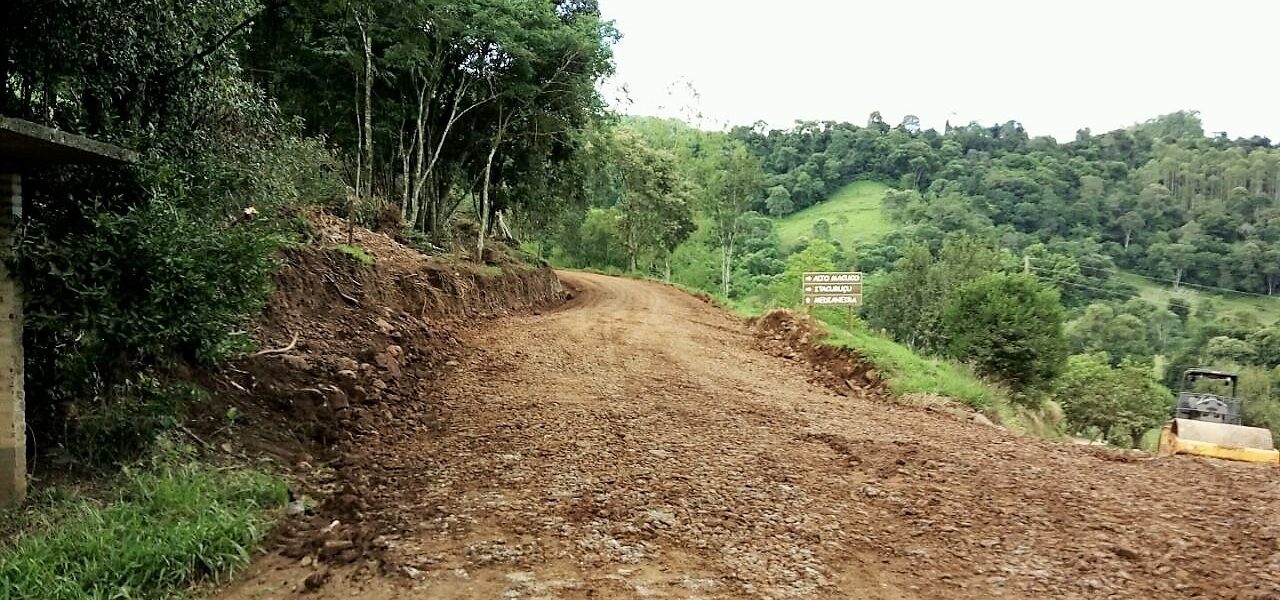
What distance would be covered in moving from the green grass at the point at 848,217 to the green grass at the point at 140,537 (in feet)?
208

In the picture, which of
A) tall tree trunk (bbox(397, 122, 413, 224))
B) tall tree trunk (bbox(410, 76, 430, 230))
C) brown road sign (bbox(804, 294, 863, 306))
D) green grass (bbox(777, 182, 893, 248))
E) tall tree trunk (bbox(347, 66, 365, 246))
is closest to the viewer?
tall tree trunk (bbox(347, 66, 365, 246))

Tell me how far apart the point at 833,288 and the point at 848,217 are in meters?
68.5

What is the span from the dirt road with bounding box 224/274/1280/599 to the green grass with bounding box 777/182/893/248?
59.6m

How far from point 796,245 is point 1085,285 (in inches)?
1019

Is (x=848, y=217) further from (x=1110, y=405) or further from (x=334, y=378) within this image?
(x=334, y=378)

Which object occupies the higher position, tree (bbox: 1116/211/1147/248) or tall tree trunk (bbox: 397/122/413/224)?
tree (bbox: 1116/211/1147/248)

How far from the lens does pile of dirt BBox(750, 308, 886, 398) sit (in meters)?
11.5

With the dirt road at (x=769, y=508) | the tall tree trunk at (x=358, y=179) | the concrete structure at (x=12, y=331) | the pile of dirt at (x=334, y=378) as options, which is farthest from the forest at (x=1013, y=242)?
the concrete structure at (x=12, y=331)

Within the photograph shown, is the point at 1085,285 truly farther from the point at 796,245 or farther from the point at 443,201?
the point at 443,201

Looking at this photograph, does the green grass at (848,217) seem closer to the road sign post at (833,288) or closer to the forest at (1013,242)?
the forest at (1013,242)

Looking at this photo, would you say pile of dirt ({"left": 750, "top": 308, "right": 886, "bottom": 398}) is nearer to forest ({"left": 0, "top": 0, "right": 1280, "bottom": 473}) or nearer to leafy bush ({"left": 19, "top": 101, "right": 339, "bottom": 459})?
forest ({"left": 0, "top": 0, "right": 1280, "bottom": 473})

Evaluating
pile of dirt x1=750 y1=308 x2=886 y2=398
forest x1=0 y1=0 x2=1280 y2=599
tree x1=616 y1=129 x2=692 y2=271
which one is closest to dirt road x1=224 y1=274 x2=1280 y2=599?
forest x1=0 y1=0 x2=1280 y2=599

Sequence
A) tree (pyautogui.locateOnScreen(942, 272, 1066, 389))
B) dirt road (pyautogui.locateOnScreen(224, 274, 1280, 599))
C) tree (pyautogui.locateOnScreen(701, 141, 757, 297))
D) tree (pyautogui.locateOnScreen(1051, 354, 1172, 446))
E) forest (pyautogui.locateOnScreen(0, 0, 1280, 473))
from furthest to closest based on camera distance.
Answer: tree (pyautogui.locateOnScreen(701, 141, 757, 297))
tree (pyautogui.locateOnScreen(1051, 354, 1172, 446))
tree (pyautogui.locateOnScreen(942, 272, 1066, 389))
forest (pyautogui.locateOnScreen(0, 0, 1280, 473))
dirt road (pyautogui.locateOnScreen(224, 274, 1280, 599))

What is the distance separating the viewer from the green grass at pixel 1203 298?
68.1m
